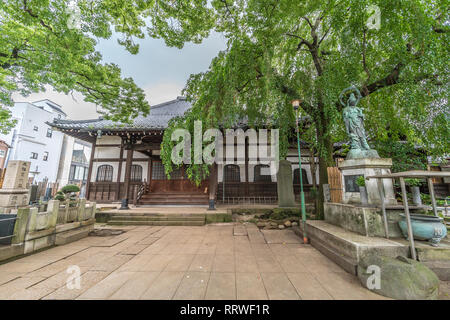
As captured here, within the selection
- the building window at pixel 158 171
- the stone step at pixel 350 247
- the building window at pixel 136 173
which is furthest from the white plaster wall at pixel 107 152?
the stone step at pixel 350 247

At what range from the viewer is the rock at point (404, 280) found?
2.01 metres

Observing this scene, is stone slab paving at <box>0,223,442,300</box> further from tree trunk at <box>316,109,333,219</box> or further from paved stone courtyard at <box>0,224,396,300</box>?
tree trunk at <box>316,109,333,219</box>

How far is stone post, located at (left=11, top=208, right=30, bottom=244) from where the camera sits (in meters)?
3.46

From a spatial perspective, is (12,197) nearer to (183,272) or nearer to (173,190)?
(173,190)

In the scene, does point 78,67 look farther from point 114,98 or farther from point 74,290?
point 74,290

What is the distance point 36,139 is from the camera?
19484 millimetres

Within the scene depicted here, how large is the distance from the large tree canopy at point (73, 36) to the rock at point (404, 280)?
27.9 ft

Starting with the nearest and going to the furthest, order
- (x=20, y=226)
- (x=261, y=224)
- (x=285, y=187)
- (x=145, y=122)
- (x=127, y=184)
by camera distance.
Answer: (x=20, y=226) → (x=261, y=224) → (x=285, y=187) → (x=127, y=184) → (x=145, y=122)

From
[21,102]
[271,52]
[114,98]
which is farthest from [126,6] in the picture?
A: [21,102]

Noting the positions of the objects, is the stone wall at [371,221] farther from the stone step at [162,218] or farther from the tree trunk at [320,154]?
the stone step at [162,218]

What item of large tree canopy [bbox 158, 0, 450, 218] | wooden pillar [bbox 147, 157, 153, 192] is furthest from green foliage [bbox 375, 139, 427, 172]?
wooden pillar [bbox 147, 157, 153, 192]

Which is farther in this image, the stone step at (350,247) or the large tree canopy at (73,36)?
the large tree canopy at (73,36)

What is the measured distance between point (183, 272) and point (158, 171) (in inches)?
335

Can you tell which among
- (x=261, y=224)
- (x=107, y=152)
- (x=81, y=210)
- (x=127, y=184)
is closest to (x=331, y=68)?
(x=261, y=224)
